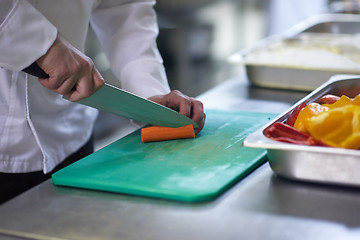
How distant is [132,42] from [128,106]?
1.53 ft

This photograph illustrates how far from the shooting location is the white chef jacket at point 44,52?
1.03 metres

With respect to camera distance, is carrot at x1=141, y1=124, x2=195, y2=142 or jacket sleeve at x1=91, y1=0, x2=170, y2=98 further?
jacket sleeve at x1=91, y1=0, x2=170, y2=98

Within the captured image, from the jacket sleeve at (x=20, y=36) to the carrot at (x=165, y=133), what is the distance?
0.30 metres

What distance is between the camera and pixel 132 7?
1.53m

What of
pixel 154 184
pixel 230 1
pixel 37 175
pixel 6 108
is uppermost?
pixel 154 184

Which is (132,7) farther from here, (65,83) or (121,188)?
(121,188)

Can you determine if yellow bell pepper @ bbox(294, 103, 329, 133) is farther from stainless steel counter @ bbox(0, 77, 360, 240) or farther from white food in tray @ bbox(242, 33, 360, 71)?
white food in tray @ bbox(242, 33, 360, 71)

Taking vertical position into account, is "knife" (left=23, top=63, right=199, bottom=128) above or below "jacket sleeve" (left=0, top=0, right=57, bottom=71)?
below

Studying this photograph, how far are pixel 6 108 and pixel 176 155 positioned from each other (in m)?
0.48

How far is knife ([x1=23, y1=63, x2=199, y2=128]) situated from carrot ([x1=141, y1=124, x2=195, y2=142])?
0.6 inches

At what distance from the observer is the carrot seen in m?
1.16

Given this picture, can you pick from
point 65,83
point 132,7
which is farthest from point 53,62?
point 132,7

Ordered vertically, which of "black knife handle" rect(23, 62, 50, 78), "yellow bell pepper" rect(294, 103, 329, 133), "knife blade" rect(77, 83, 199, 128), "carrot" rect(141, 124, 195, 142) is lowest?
"carrot" rect(141, 124, 195, 142)

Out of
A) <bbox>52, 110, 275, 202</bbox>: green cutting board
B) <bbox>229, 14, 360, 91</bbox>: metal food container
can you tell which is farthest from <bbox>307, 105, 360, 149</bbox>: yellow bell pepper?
<bbox>229, 14, 360, 91</bbox>: metal food container
